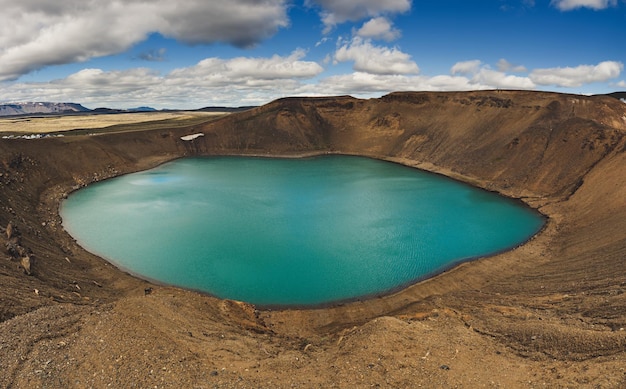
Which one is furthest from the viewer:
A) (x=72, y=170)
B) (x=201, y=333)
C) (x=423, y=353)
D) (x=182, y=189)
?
(x=72, y=170)

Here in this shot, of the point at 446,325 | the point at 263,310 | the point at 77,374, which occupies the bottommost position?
the point at 263,310

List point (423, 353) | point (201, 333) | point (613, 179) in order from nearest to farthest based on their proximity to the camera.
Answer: point (423, 353)
point (201, 333)
point (613, 179)

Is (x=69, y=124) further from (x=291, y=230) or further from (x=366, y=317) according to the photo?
(x=366, y=317)

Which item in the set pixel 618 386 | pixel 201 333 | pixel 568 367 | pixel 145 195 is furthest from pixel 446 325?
pixel 145 195

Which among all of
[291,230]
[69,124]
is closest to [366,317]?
[291,230]

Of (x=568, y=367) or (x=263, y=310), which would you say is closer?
(x=568, y=367)

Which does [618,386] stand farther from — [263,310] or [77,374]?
[263,310]

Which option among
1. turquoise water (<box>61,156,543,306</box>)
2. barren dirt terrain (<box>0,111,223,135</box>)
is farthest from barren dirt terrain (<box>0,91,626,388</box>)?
barren dirt terrain (<box>0,111,223,135</box>)
